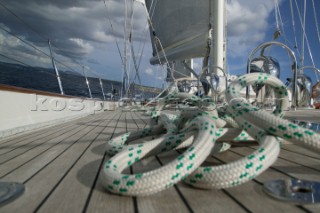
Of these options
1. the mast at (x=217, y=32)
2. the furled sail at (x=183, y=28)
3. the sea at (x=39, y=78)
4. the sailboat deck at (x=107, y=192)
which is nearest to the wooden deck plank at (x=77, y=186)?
the sailboat deck at (x=107, y=192)

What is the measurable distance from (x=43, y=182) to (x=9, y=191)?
0.14m

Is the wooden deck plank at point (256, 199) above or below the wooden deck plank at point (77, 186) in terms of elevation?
above

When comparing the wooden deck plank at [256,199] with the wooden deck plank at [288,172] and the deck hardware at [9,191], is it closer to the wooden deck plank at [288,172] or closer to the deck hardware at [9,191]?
the wooden deck plank at [288,172]

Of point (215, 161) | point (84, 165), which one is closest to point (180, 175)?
point (215, 161)

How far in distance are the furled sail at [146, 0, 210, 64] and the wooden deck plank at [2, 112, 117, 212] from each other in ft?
15.8

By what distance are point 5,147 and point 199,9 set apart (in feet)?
20.9

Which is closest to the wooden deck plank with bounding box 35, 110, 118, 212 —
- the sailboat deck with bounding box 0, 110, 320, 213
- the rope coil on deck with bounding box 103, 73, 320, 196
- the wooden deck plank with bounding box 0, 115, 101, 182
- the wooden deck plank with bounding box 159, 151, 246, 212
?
the sailboat deck with bounding box 0, 110, 320, 213

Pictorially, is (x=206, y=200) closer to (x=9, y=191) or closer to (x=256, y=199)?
(x=256, y=199)

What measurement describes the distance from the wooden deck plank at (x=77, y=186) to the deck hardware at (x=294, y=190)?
0.66m

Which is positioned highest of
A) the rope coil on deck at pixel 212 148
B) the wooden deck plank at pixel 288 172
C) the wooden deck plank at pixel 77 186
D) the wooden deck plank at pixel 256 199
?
the rope coil on deck at pixel 212 148

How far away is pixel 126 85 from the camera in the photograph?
9.38 metres

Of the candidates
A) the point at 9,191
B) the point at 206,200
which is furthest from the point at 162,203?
the point at 9,191

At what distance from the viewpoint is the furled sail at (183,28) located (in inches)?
256

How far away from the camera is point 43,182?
43.2 inches
